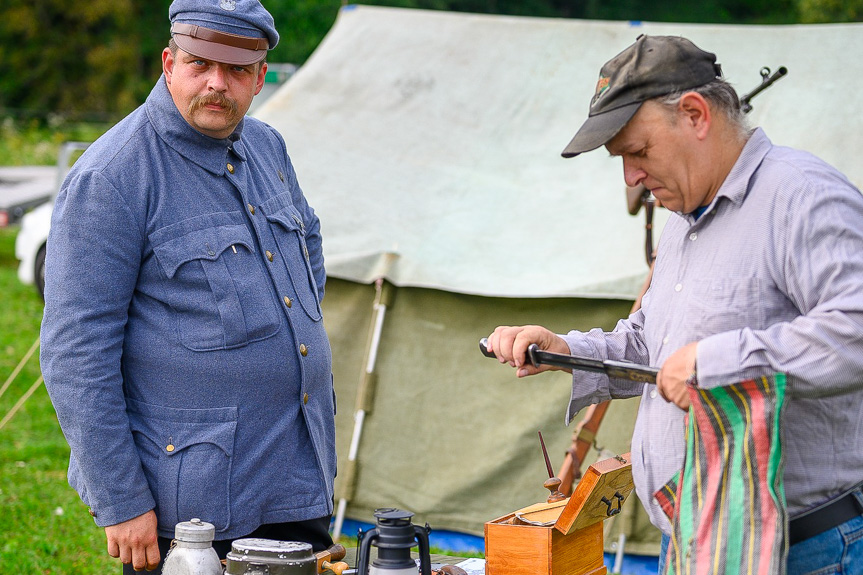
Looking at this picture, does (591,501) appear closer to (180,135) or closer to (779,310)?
(779,310)

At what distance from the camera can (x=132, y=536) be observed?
2.26 m

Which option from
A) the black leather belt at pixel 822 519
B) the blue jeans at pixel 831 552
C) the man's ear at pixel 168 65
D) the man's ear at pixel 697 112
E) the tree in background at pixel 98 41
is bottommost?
the tree in background at pixel 98 41

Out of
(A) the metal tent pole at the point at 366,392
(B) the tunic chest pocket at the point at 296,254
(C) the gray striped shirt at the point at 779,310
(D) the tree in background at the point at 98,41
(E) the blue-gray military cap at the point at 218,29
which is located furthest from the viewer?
(D) the tree in background at the point at 98,41

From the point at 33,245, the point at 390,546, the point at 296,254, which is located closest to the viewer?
the point at 390,546

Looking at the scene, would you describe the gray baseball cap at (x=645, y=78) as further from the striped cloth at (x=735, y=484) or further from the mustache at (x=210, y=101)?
the mustache at (x=210, y=101)

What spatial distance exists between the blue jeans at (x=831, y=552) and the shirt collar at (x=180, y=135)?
5.01 ft

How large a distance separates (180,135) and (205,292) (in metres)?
0.39

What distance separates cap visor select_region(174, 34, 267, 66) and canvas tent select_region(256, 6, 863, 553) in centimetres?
211

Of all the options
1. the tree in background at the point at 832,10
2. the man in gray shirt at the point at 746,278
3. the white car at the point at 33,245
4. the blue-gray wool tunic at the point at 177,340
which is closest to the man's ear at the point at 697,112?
A: the man in gray shirt at the point at 746,278

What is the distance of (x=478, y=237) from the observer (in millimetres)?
4621

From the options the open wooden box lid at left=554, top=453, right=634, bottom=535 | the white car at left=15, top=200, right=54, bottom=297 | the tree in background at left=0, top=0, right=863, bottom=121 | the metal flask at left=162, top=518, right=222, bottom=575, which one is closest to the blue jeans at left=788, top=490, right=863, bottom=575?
the open wooden box lid at left=554, top=453, right=634, bottom=535

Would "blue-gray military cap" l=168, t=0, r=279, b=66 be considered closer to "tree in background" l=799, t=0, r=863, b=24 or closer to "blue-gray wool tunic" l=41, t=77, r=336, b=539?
"blue-gray wool tunic" l=41, t=77, r=336, b=539

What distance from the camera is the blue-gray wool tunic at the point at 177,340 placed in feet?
7.30

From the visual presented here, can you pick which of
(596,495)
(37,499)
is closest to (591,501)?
(596,495)
